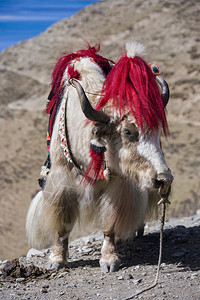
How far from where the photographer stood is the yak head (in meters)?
3.37

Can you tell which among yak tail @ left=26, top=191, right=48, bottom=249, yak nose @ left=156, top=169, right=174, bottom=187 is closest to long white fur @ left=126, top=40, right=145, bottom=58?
yak nose @ left=156, top=169, right=174, bottom=187

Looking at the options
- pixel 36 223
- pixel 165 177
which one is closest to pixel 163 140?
pixel 36 223

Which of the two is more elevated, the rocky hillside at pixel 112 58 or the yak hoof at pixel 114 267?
the rocky hillside at pixel 112 58

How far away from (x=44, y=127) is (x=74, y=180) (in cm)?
1521

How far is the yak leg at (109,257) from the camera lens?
4.05 meters

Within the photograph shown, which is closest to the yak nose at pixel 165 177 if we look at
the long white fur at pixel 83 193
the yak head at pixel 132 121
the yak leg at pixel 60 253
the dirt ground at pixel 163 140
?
the yak head at pixel 132 121

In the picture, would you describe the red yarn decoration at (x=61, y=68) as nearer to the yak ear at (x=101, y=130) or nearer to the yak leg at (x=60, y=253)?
the yak ear at (x=101, y=130)

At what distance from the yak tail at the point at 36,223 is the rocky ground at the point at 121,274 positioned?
196 millimetres

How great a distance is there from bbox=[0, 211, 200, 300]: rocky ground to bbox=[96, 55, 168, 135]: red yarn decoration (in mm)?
1073

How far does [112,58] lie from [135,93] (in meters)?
24.4

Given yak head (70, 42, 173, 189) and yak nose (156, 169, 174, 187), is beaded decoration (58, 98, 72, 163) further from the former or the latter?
yak nose (156, 169, 174, 187)

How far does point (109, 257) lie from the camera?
4.12 metres

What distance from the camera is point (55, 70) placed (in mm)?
4418

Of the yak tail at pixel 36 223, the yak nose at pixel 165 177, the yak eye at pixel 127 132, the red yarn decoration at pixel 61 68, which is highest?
the red yarn decoration at pixel 61 68
